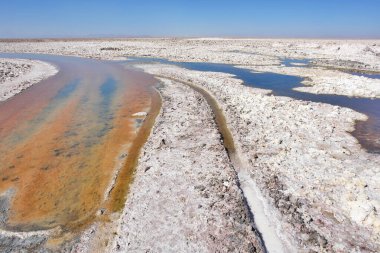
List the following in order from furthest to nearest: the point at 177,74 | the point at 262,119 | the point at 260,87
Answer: the point at 177,74, the point at 260,87, the point at 262,119

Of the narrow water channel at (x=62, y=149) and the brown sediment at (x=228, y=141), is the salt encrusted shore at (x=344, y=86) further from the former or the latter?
the narrow water channel at (x=62, y=149)

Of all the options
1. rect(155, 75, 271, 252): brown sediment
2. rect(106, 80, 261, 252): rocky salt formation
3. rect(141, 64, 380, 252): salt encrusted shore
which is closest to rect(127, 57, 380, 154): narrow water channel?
rect(141, 64, 380, 252): salt encrusted shore

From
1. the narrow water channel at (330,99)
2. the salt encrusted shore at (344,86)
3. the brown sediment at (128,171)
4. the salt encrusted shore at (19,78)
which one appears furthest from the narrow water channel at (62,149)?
the salt encrusted shore at (344,86)

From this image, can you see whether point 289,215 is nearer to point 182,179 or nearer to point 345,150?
point 182,179

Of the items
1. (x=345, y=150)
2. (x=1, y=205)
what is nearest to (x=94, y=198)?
(x=1, y=205)

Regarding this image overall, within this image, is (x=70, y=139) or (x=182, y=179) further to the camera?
(x=70, y=139)

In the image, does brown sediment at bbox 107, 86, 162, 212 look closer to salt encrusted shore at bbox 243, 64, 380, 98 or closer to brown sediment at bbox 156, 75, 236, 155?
brown sediment at bbox 156, 75, 236, 155
